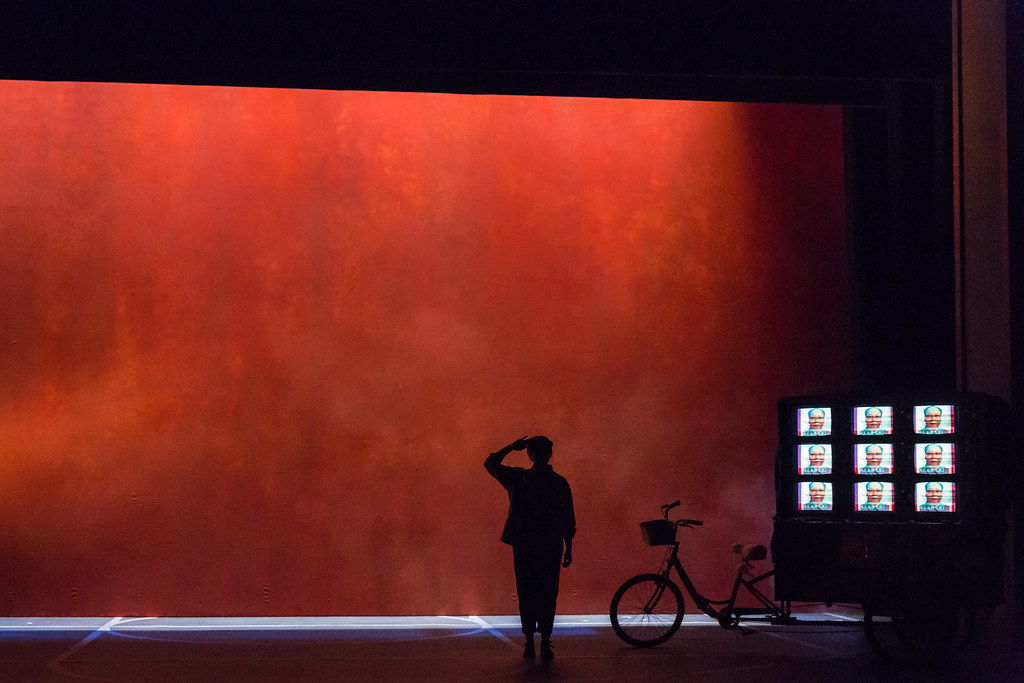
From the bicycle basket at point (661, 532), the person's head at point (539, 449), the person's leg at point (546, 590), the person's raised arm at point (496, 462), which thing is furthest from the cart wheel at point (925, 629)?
the person's raised arm at point (496, 462)

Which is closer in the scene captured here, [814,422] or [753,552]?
[753,552]

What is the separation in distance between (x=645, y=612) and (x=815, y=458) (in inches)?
69.0

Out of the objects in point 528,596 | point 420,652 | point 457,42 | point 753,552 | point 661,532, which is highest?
point 457,42

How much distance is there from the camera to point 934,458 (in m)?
7.71

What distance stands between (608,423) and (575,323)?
942mm

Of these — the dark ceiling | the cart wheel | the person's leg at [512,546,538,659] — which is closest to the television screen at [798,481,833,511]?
the cart wheel

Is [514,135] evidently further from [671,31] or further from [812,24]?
[812,24]

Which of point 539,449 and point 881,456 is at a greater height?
point 539,449

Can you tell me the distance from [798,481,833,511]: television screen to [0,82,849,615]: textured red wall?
5.17 ft

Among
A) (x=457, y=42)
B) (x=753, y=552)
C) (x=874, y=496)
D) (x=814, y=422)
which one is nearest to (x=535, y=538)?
(x=753, y=552)

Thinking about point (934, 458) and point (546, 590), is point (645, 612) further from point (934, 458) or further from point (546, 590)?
point (934, 458)

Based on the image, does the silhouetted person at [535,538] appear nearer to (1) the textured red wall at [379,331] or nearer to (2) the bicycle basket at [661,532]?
(2) the bicycle basket at [661,532]

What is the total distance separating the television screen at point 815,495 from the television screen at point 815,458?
0.09m

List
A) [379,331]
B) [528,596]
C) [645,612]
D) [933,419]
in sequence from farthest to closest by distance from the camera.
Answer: [379,331] < [645,612] < [933,419] < [528,596]
